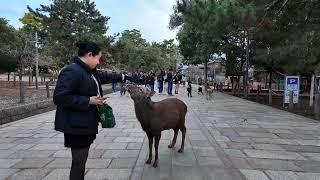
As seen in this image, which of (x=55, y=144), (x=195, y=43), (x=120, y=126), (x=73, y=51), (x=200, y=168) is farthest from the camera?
(x=195, y=43)

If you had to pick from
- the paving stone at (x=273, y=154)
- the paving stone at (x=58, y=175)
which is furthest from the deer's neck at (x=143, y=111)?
the paving stone at (x=273, y=154)

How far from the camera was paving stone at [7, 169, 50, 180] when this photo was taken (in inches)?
232

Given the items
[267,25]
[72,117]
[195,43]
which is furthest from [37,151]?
[195,43]

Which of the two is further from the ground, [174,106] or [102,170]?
[174,106]

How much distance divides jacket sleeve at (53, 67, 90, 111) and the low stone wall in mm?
8397

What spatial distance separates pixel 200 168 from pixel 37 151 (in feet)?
10.6

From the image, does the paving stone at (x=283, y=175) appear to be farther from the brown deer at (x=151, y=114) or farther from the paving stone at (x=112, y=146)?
the paving stone at (x=112, y=146)

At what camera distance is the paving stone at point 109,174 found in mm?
5891

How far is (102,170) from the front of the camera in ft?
20.6

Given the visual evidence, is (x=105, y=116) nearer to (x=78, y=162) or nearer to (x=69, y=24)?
(x=78, y=162)

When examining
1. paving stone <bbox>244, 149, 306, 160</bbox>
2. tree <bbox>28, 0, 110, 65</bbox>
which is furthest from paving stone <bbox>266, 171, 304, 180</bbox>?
tree <bbox>28, 0, 110, 65</bbox>

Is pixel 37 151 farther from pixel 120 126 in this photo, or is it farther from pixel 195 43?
pixel 195 43

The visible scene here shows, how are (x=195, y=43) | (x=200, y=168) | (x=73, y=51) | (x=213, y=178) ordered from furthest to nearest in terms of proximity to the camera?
(x=195, y=43) < (x=73, y=51) < (x=200, y=168) < (x=213, y=178)

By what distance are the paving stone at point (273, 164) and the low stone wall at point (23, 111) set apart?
25.5ft
